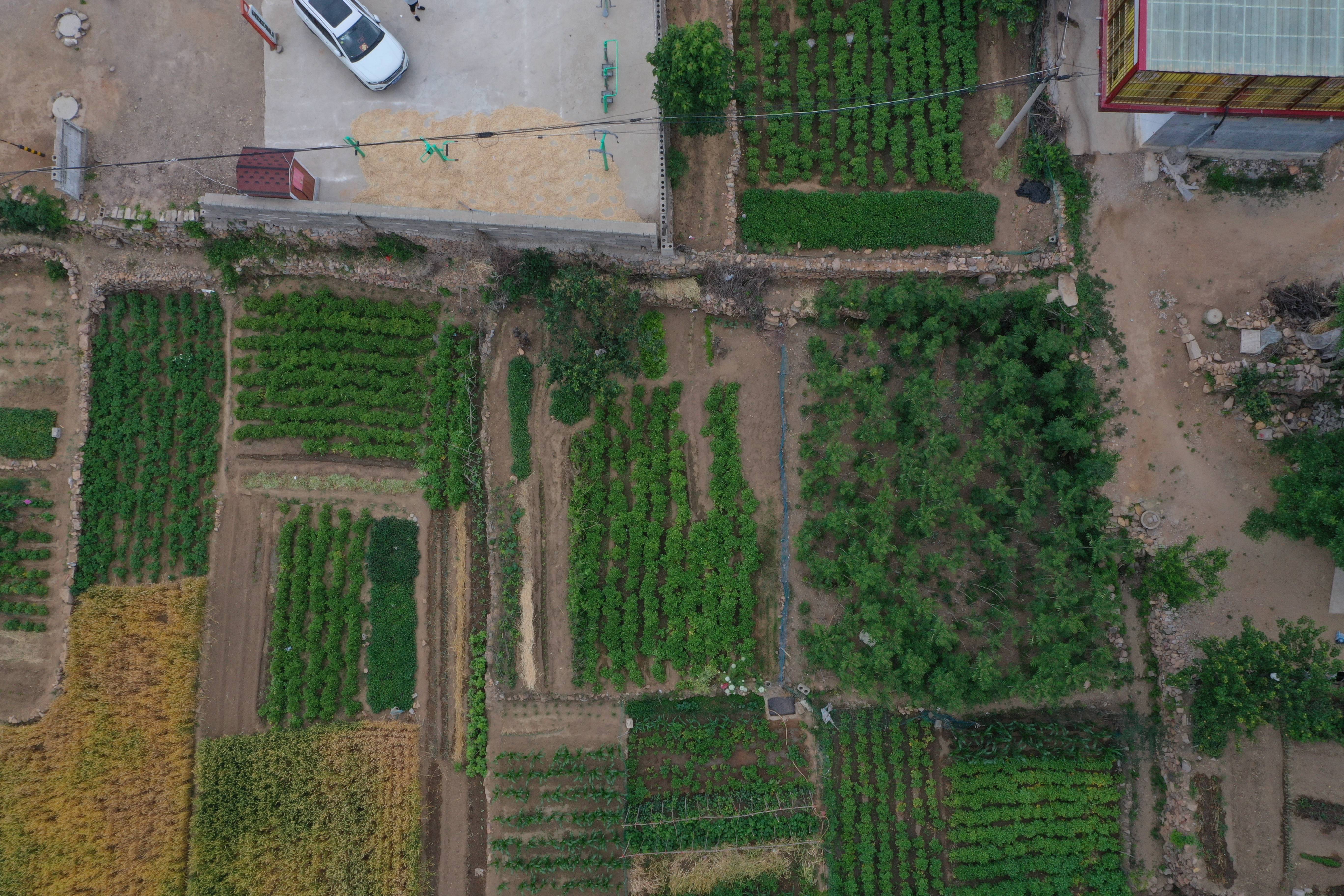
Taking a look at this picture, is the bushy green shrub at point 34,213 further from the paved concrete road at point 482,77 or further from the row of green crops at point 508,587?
the row of green crops at point 508,587

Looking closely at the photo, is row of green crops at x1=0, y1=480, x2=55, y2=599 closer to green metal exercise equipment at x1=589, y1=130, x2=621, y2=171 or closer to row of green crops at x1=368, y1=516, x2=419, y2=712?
row of green crops at x1=368, y1=516, x2=419, y2=712

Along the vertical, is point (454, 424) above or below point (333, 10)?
below

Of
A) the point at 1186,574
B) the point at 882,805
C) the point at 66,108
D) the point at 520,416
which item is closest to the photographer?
the point at 1186,574

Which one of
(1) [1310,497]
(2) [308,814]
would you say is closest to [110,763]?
(2) [308,814]

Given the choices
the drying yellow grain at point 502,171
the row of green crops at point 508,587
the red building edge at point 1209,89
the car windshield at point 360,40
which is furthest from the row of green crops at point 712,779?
the car windshield at point 360,40

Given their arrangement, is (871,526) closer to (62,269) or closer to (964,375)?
(964,375)

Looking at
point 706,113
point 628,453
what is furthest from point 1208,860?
point 706,113

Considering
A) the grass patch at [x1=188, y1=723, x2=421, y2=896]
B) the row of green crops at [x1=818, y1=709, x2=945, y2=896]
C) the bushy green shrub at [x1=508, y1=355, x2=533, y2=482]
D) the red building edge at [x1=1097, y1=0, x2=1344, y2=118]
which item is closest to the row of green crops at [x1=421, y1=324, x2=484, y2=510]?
the bushy green shrub at [x1=508, y1=355, x2=533, y2=482]

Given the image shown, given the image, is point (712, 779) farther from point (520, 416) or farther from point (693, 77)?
point (693, 77)
